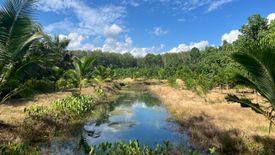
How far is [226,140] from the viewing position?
40.0ft

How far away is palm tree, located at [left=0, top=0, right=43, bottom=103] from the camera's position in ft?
28.7

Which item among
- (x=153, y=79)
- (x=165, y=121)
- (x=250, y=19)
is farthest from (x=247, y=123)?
(x=153, y=79)

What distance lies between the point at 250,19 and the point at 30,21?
38.2 m

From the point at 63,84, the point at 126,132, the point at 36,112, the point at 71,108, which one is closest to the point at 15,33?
the point at 36,112

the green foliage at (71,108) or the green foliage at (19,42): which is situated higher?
the green foliage at (19,42)

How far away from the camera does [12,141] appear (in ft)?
36.1

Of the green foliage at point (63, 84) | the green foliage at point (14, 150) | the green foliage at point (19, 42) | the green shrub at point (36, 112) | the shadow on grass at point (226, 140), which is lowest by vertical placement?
the shadow on grass at point (226, 140)

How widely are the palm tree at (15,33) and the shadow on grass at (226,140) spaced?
28.2ft

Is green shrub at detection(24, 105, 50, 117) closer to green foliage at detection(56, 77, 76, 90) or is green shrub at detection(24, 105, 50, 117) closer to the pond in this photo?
the pond

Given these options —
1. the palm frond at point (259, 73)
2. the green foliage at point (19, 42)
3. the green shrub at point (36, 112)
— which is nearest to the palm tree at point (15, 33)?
the green foliage at point (19, 42)

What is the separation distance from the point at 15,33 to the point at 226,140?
9697mm

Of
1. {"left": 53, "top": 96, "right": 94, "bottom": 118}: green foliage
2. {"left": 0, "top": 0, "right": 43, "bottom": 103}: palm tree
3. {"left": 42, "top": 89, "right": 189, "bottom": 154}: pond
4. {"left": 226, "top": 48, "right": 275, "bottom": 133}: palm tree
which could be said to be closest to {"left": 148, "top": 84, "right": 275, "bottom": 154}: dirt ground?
{"left": 42, "top": 89, "right": 189, "bottom": 154}: pond

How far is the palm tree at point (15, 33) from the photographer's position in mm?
8734

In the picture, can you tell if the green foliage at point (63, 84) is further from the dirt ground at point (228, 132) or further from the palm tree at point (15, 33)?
the palm tree at point (15, 33)
